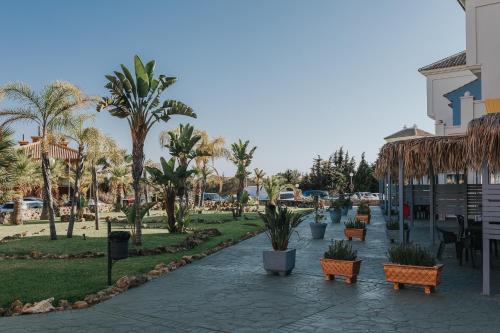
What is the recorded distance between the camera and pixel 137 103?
15.4m

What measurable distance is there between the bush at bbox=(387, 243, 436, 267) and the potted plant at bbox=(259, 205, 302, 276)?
89.5 inches

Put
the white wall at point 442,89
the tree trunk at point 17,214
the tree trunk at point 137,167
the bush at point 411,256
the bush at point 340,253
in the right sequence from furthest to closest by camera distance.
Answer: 1. the white wall at point 442,89
2. the tree trunk at point 17,214
3. the tree trunk at point 137,167
4. the bush at point 340,253
5. the bush at point 411,256

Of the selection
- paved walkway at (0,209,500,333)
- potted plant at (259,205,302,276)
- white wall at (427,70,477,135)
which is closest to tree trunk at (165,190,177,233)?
paved walkway at (0,209,500,333)

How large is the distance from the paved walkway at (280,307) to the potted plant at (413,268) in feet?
0.64

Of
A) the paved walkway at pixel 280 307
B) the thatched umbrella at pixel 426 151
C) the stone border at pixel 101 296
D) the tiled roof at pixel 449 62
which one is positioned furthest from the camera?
the tiled roof at pixel 449 62

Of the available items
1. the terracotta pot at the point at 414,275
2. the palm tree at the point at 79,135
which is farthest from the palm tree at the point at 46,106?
the terracotta pot at the point at 414,275

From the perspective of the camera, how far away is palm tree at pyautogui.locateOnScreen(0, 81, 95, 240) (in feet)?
54.8

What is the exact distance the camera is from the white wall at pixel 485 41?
17.4m

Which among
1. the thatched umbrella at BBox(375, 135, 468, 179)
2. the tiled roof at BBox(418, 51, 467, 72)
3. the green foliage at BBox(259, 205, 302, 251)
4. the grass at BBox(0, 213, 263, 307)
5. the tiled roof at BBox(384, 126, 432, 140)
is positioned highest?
the tiled roof at BBox(418, 51, 467, 72)

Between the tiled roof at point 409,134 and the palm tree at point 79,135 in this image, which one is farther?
the tiled roof at point 409,134

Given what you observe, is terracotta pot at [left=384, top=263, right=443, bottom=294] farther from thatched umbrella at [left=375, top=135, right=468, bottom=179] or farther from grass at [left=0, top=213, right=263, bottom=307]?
grass at [left=0, top=213, right=263, bottom=307]

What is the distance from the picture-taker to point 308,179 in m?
64.2

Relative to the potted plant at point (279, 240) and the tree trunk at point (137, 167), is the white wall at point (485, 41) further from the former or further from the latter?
the tree trunk at point (137, 167)

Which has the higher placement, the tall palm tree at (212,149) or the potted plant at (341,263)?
the tall palm tree at (212,149)
